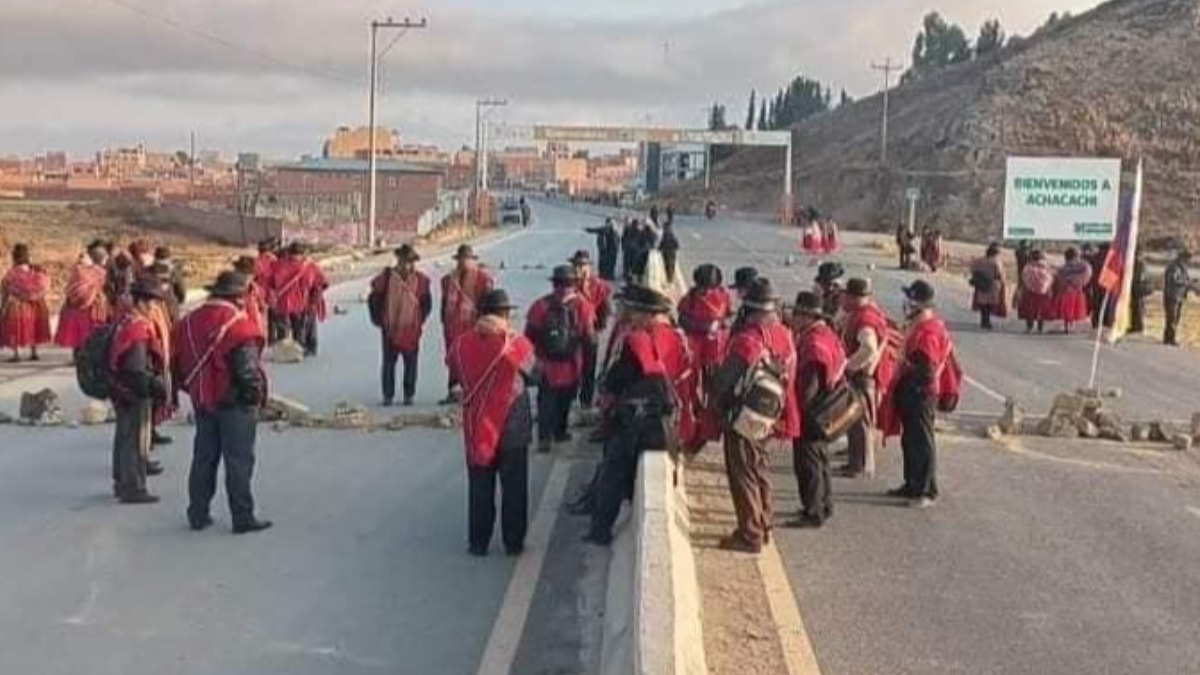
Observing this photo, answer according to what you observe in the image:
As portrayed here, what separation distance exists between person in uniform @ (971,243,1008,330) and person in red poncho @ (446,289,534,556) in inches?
853

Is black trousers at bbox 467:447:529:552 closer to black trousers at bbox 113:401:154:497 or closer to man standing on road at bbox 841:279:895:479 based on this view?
black trousers at bbox 113:401:154:497

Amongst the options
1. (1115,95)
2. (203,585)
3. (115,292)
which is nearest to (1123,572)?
(203,585)

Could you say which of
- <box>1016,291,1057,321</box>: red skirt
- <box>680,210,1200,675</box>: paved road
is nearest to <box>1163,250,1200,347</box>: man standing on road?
<box>1016,291,1057,321</box>: red skirt

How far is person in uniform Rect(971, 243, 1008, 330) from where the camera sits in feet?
101

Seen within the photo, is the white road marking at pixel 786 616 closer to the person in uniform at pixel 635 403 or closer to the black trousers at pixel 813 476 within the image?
the black trousers at pixel 813 476

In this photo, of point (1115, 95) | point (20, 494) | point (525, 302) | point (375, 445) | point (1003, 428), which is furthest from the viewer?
point (1115, 95)

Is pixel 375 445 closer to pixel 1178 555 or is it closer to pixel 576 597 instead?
pixel 576 597

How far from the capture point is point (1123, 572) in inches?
404

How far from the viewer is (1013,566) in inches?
405

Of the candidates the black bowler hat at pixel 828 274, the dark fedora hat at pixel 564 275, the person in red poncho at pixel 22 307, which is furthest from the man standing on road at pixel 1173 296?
the person in red poncho at pixel 22 307

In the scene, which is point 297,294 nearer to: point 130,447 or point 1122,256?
point 1122,256

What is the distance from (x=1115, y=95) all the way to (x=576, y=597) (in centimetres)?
9877

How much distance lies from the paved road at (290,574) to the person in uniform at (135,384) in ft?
0.91

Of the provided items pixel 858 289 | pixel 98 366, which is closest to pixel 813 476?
pixel 858 289
